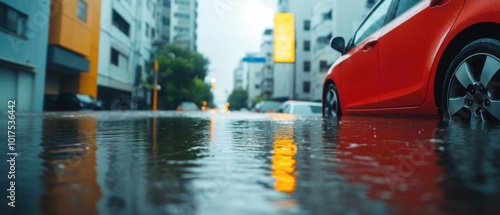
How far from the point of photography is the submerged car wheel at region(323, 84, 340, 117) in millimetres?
4915

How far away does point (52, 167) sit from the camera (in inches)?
30.7

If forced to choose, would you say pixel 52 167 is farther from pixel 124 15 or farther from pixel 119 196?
pixel 124 15

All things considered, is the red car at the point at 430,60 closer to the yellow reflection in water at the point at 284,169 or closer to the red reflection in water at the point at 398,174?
the red reflection in water at the point at 398,174

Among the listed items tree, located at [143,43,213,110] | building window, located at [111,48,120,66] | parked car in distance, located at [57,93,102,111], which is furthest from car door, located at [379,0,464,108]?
tree, located at [143,43,213,110]

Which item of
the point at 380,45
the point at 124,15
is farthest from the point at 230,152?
the point at 124,15

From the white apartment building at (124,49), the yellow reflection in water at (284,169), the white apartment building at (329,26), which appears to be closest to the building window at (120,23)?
the white apartment building at (124,49)

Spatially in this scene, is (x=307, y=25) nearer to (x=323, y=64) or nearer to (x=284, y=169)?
(x=323, y=64)

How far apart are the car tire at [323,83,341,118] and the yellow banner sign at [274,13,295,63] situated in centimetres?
1955

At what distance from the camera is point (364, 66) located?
12.5ft

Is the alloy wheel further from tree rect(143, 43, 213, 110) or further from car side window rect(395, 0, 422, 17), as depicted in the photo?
tree rect(143, 43, 213, 110)

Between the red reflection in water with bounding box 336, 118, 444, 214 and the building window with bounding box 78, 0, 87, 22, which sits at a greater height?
the building window with bounding box 78, 0, 87, 22

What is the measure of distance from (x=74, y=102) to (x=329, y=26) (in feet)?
95.4

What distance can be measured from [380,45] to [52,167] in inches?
128

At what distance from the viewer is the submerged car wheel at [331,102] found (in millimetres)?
4915
